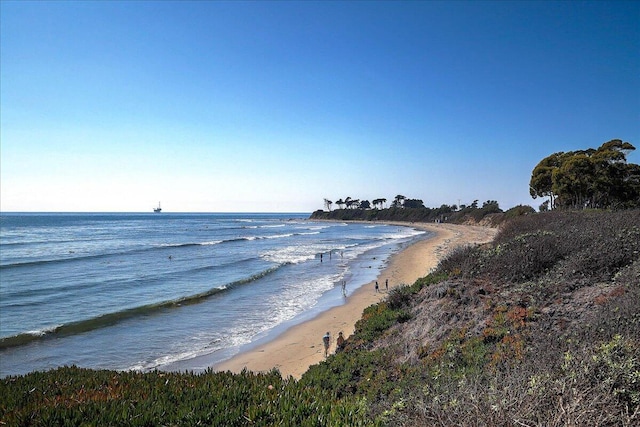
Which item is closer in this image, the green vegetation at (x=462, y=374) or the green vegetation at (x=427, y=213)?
the green vegetation at (x=462, y=374)

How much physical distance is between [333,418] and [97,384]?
11.0 feet

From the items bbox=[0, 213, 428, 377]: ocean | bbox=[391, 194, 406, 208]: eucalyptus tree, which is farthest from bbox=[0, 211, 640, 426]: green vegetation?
bbox=[391, 194, 406, 208]: eucalyptus tree

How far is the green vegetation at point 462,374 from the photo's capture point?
3482 millimetres

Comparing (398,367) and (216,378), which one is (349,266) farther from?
(216,378)

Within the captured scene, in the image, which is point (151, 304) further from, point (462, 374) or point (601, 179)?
point (601, 179)

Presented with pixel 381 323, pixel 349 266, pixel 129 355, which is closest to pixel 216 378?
pixel 381 323

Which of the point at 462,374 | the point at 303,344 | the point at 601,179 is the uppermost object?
the point at 601,179

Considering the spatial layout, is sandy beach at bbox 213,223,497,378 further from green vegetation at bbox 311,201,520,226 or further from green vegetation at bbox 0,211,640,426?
green vegetation at bbox 311,201,520,226

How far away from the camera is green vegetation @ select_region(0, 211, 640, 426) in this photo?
3482 mm

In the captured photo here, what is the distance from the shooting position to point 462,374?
4656mm

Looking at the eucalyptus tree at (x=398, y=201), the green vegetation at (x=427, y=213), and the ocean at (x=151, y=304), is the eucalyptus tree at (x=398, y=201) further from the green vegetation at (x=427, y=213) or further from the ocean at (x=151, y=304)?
the ocean at (x=151, y=304)

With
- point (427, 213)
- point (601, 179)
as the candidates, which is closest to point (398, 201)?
point (427, 213)

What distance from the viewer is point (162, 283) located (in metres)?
22.9

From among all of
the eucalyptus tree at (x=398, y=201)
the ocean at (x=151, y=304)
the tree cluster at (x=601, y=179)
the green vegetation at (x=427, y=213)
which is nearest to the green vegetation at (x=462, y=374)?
the ocean at (x=151, y=304)
